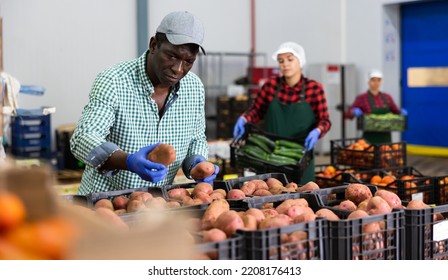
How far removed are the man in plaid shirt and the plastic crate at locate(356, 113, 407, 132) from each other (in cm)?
452

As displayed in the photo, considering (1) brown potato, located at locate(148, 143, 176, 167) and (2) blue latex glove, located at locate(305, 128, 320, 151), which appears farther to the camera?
(2) blue latex glove, located at locate(305, 128, 320, 151)

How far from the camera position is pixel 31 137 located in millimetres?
7727

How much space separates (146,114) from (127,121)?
0.10 metres

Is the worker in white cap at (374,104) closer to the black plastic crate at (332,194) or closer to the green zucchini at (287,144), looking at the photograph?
the green zucchini at (287,144)

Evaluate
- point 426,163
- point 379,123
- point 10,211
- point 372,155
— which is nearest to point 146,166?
point 10,211

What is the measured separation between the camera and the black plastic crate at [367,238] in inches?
73.7

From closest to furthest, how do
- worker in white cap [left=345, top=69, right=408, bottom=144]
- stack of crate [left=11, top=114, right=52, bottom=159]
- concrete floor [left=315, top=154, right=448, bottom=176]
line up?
stack of crate [left=11, top=114, right=52, bottom=159], worker in white cap [left=345, top=69, right=408, bottom=144], concrete floor [left=315, top=154, right=448, bottom=176]

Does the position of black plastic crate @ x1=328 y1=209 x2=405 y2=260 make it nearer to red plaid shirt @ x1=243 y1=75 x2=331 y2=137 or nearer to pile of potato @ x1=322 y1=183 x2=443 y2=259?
pile of potato @ x1=322 y1=183 x2=443 y2=259

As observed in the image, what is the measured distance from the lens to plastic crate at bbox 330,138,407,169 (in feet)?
16.8

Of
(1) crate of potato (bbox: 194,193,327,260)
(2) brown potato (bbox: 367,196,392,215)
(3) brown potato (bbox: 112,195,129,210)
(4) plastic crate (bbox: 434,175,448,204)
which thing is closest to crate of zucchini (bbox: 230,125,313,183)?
(4) plastic crate (bbox: 434,175,448,204)

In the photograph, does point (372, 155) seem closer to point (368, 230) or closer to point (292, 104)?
point (292, 104)

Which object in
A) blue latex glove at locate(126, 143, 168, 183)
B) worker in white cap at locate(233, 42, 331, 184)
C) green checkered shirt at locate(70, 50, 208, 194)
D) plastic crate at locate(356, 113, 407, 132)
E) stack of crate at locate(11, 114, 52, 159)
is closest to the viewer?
blue latex glove at locate(126, 143, 168, 183)
